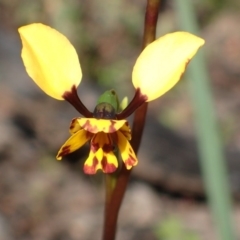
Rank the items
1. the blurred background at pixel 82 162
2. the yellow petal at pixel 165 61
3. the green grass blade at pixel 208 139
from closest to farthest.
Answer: the yellow petal at pixel 165 61, the green grass blade at pixel 208 139, the blurred background at pixel 82 162

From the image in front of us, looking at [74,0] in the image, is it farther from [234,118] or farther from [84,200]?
[84,200]

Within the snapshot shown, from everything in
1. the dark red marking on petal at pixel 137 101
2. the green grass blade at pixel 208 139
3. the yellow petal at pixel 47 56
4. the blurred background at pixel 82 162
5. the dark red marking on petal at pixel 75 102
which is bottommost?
the blurred background at pixel 82 162

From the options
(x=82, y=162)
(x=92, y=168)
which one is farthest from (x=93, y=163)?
(x=82, y=162)

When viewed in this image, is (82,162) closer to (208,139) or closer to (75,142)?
(208,139)

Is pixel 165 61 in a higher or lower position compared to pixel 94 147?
higher

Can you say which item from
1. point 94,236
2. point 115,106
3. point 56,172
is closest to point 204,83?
point 115,106

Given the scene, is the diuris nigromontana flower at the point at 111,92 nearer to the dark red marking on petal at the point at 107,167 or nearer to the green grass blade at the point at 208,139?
the dark red marking on petal at the point at 107,167

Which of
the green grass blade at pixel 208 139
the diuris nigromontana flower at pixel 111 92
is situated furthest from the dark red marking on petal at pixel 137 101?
the green grass blade at pixel 208 139

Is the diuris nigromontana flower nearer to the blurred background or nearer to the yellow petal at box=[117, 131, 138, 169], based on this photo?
the yellow petal at box=[117, 131, 138, 169]

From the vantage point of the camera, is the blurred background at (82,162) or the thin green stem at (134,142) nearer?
the thin green stem at (134,142)
